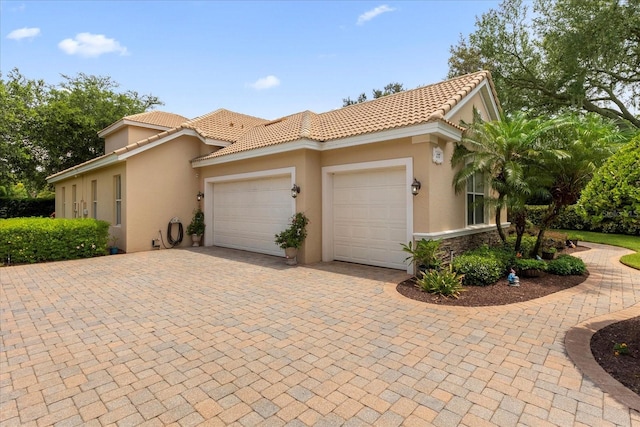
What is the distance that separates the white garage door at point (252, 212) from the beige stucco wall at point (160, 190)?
118 centimetres

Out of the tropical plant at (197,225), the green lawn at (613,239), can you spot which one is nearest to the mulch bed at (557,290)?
the green lawn at (613,239)

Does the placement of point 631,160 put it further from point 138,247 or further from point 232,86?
point 232,86

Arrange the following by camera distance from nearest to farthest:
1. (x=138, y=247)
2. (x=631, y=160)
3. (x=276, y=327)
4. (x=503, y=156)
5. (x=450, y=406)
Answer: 1. (x=450, y=406)
2. (x=631, y=160)
3. (x=276, y=327)
4. (x=503, y=156)
5. (x=138, y=247)

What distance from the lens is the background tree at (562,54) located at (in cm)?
1602

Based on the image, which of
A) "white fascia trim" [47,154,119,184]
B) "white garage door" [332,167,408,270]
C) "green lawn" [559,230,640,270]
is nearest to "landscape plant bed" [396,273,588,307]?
"white garage door" [332,167,408,270]

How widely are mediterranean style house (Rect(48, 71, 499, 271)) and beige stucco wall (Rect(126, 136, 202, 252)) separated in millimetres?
40

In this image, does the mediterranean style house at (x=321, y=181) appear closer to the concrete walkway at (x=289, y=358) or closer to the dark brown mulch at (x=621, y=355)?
the concrete walkway at (x=289, y=358)

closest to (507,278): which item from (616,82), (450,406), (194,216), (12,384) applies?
(450,406)

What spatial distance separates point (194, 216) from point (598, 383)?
13541mm

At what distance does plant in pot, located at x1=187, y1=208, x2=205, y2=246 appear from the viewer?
44.9ft

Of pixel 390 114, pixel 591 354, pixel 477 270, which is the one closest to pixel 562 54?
pixel 390 114

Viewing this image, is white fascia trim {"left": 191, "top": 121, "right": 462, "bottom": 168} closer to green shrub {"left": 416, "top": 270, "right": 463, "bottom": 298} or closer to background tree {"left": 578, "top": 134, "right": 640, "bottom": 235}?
green shrub {"left": 416, "top": 270, "right": 463, "bottom": 298}

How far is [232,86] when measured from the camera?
15680mm

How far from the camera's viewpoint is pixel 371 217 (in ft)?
30.6
